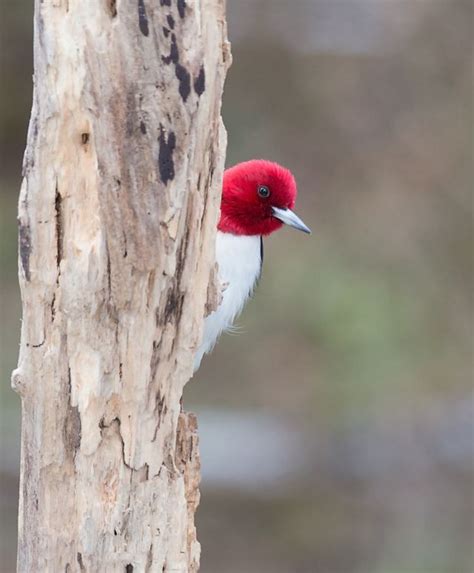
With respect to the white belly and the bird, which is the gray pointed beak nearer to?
the bird

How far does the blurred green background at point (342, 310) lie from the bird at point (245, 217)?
11.9 ft

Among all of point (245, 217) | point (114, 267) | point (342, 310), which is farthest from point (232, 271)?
point (342, 310)

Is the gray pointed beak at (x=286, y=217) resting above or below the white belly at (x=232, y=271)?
above

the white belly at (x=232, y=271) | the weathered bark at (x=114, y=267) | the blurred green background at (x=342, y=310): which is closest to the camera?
the weathered bark at (x=114, y=267)

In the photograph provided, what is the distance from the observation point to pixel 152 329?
98.7 inches

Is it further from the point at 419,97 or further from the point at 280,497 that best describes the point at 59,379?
the point at 419,97

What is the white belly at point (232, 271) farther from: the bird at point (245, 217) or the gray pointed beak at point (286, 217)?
the gray pointed beak at point (286, 217)

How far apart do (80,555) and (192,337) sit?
0.53 meters

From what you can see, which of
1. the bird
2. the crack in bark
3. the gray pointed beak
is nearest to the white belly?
the bird

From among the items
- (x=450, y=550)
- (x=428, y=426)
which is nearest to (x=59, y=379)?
(x=450, y=550)

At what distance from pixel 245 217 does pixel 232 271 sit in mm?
177

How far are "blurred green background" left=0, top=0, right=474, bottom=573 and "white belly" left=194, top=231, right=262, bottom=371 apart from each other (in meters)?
3.56

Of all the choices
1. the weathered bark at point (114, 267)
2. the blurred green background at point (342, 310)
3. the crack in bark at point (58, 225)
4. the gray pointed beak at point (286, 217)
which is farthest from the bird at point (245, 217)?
the blurred green background at point (342, 310)

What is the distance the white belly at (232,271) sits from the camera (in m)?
3.49
